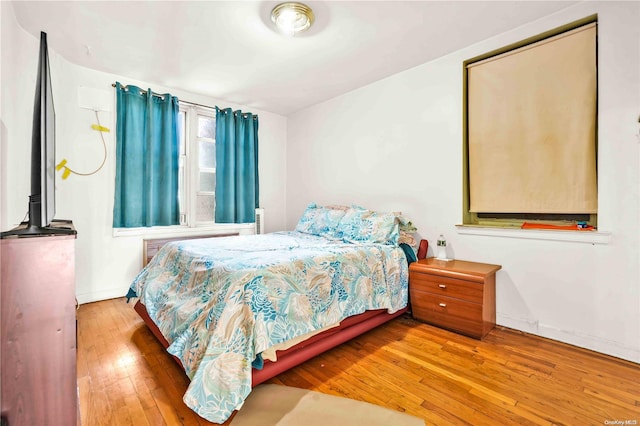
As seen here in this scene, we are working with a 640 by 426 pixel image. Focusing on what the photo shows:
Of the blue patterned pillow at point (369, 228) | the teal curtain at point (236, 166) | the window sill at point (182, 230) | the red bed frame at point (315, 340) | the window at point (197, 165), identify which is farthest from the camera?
the teal curtain at point (236, 166)

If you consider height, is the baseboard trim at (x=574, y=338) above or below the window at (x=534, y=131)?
below

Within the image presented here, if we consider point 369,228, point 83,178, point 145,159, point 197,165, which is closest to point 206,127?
point 197,165

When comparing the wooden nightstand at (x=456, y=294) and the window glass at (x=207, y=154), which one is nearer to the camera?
the wooden nightstand at (x=456, y=294)

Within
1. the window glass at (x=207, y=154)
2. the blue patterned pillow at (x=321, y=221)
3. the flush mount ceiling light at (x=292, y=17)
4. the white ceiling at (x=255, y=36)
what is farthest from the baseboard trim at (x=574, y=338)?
the window glass at (x=207, y=154)

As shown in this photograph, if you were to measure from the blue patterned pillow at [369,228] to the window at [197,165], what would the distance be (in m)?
1.99

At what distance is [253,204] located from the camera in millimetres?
4340

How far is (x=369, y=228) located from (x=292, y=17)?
1903 millimetres

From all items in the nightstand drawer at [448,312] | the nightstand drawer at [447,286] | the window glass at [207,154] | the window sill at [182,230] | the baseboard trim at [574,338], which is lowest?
the baseboard trim at [574,338]

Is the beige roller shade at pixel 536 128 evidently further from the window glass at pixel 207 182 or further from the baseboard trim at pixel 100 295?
the baseboard trim at pixel 100 295

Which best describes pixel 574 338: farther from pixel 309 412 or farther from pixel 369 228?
pixel 309 412

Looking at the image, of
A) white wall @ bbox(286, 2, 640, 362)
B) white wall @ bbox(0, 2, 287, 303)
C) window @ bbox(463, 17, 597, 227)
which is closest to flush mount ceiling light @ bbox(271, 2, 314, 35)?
white wall @ bbox(286, 2, 640, 362)

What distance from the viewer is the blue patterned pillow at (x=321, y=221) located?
3.30 meters

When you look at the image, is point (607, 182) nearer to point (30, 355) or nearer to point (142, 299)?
point (30, 355)

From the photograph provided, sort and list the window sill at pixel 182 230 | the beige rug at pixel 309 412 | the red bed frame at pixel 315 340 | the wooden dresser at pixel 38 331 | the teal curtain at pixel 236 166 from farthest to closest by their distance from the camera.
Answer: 1. the teal curtain at pixel 236 166
2. the window sill at pixel 182 230
3. the red bed frame at pixel 315 340
4. the beige rug at pixel 309 412
5. the wooden dresser at pixel 38 331
